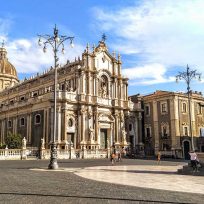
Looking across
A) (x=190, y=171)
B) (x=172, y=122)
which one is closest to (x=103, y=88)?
(x=172, y=122)

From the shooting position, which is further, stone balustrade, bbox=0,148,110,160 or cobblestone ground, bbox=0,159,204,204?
stone balustrade, bbox=0,148,110,160

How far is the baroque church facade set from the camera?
4409 centimetres

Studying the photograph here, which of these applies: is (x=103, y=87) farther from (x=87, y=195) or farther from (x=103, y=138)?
(x=87, y=195)

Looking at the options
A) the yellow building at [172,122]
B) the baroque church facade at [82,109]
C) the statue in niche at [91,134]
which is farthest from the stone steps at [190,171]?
the yellow building at [172,122]

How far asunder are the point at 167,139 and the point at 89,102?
1454 centimetres

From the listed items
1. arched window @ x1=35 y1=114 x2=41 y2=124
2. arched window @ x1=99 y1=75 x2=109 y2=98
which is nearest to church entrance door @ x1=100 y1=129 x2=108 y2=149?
arched window @ x1=99 y1=75 x2=109 y2=98

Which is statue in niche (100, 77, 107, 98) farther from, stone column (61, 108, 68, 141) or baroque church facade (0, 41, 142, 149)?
stone column (61, 108, 68, 141)

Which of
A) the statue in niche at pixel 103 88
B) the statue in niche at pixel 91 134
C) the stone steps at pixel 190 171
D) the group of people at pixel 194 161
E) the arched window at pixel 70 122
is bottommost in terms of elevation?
the stone steps at pixel 190 171

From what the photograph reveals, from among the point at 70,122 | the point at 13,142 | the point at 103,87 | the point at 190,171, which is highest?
the point at 103,87

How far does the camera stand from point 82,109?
45469 millimetres

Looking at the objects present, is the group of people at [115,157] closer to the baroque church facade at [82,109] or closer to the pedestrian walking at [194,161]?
the baroque church facade at [82,109]

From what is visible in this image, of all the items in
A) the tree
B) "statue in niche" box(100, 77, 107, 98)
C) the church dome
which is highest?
the church dome

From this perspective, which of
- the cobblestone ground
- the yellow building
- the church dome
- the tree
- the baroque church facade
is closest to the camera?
the cobblestone ground

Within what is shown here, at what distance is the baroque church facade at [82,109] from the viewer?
44.1 m
